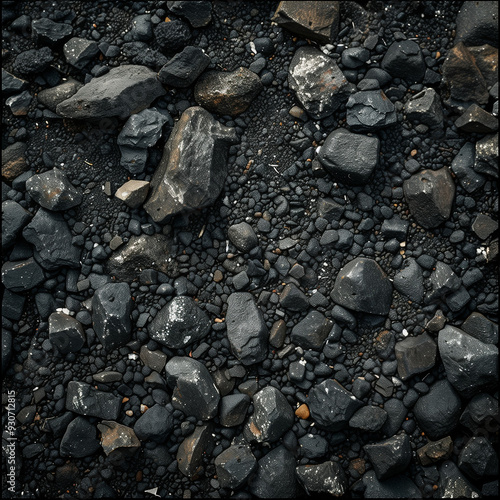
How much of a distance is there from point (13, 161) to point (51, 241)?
574 millimetres

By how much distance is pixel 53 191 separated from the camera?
2803 mm

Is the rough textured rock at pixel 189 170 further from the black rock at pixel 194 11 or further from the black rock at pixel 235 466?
the black rock at pixel 235 466

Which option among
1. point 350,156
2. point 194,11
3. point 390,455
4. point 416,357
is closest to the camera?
point 390,455

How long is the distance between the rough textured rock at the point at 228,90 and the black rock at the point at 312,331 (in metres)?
1.31

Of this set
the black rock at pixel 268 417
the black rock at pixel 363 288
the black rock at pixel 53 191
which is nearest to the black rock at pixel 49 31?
the black rock at pixel 53 191

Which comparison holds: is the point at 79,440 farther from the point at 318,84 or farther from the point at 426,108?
the point at 426,108

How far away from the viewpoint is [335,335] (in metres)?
2.72

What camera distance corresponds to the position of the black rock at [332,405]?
2609 millimetres

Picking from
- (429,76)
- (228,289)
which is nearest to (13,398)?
(228,289)

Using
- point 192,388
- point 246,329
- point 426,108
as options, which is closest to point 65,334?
point 192,388

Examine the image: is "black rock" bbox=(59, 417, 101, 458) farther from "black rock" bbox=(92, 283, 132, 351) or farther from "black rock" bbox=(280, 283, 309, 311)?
"black rock" bbox=(280, 283, 309, 311)

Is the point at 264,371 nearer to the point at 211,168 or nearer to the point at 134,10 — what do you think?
the point at 211,168

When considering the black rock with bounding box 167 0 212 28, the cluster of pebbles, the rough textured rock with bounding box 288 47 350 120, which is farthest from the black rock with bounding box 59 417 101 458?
the black rock with bounding box 167 0 212 28

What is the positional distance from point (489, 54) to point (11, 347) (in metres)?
3.28
